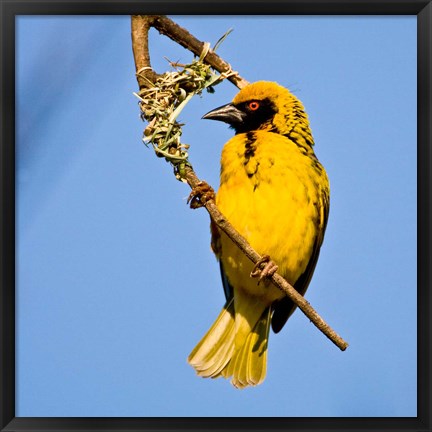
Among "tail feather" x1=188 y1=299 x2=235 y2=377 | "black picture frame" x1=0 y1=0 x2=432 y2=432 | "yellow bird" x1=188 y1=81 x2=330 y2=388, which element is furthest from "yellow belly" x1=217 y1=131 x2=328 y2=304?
"black picture frame" x1=0 y1=0 x2=432 y2=432

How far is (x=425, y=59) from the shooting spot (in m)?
2.98

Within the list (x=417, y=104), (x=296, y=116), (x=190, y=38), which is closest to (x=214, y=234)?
(x=296, y=116)

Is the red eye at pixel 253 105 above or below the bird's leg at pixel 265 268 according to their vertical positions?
above

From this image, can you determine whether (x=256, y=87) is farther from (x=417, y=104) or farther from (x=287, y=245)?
(x=417, y=104)

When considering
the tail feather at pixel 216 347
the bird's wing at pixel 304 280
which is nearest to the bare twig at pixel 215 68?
the bird's wing at pixel 304 280

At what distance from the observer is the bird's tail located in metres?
4.11

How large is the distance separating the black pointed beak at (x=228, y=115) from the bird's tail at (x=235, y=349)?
101 cm

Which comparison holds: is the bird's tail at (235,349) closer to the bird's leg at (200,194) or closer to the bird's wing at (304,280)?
the bird's wing at (304,280)

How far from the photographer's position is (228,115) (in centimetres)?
411

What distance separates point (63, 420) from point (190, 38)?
1668mm

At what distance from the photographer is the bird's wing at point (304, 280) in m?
4.07

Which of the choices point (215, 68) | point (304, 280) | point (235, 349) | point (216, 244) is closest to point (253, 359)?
point (235, 349)
